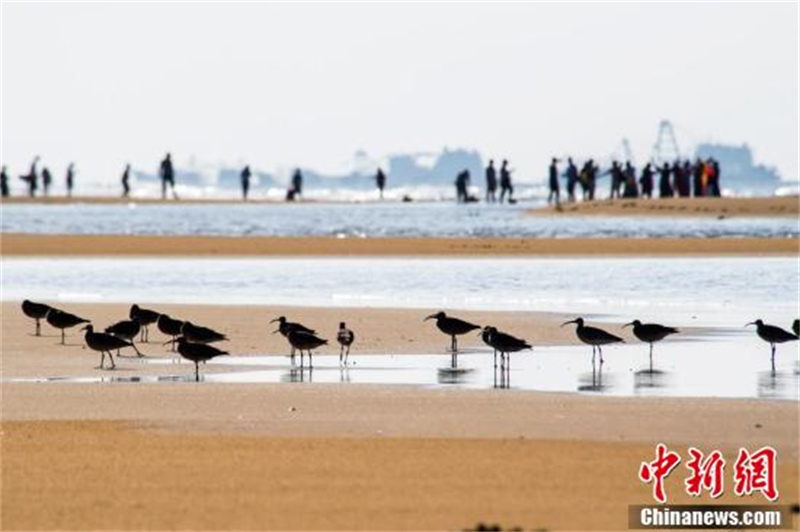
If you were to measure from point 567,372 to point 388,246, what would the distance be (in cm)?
2643

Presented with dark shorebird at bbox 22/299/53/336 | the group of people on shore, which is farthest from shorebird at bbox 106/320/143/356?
the group of people on shore

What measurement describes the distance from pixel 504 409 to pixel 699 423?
5.63 feet

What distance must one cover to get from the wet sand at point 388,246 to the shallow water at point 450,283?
6.58 feet

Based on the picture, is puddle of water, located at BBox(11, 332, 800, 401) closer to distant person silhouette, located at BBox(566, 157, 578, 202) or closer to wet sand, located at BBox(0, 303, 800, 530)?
wet sand, located at BBox(0, 303, 800, 530)

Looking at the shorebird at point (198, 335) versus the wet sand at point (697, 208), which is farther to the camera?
the wet sand at point (697, 208)

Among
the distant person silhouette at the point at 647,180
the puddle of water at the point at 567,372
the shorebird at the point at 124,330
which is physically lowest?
the puddle of water at the point at 567,372

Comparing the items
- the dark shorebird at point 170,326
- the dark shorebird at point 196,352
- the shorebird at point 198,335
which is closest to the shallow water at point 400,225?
the dark shorebird at point 170,326

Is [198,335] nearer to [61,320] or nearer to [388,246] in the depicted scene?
[61,320]

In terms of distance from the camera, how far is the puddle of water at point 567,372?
57.2 feet

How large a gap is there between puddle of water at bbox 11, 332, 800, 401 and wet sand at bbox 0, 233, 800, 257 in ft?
68.1

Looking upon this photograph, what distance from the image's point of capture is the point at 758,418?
1509 cm

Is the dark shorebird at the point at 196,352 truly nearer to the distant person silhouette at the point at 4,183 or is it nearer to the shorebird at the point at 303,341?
the shorebird at the point at 303,341

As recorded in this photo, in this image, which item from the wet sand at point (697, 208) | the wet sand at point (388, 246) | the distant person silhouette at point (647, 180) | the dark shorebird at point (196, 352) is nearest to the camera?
the dark shorebird at point (196, 352)

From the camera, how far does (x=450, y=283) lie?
106ft
